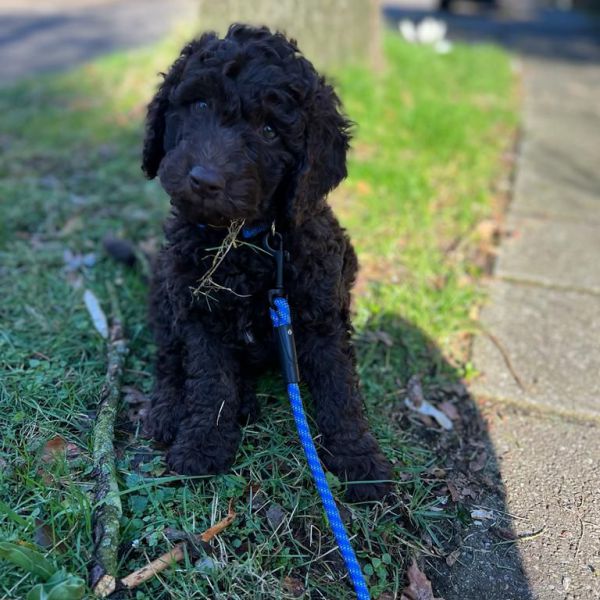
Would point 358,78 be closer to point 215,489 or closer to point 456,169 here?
point 456,169

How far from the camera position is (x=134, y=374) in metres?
3.02

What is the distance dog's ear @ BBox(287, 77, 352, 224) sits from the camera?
7.90 ft

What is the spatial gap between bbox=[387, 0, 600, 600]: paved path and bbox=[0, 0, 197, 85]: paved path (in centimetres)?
623

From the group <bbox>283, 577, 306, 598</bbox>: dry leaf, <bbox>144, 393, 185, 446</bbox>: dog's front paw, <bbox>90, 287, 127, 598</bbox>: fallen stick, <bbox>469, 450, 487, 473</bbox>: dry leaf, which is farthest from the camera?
<bbox>469, 450, 487, 473</bbox>: dry leaf

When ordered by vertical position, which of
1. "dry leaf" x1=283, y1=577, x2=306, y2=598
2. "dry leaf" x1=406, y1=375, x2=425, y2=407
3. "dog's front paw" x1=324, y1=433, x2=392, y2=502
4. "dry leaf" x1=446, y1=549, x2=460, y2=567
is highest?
"dog's front paw" x1=324, y1=433, x2=392, y2=502

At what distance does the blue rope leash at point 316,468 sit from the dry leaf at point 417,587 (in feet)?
0.71

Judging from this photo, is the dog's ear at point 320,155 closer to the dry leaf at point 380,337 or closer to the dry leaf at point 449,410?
the dry leaf at point 380,337

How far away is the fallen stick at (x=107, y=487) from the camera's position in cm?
199

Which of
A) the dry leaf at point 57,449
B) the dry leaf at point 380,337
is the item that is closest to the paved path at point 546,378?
the dry leaf at point 380,337

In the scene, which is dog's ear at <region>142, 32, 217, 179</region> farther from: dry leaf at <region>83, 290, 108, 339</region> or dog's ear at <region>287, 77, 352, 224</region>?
dry leaf at <region>83, 290, 108, 339</region>

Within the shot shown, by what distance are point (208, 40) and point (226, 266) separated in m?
0.86

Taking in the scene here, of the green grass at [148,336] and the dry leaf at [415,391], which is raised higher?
the green grass at [148,336]

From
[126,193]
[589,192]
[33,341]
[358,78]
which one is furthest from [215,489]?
[358,78]

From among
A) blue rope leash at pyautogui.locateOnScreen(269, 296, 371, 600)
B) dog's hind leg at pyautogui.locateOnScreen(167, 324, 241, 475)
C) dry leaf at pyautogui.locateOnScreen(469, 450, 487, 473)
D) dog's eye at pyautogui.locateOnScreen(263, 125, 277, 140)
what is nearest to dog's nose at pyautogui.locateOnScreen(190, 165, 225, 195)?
dog's eye at pyautogui.locateOnScreen(263, 125, 277, 140)
